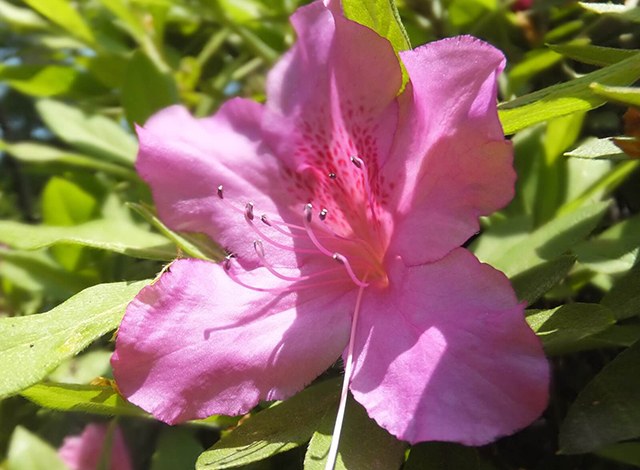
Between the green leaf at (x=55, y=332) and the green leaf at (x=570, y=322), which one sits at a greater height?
the green leaf at (x=570, y=322)

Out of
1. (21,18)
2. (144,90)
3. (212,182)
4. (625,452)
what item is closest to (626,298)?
(625,452)

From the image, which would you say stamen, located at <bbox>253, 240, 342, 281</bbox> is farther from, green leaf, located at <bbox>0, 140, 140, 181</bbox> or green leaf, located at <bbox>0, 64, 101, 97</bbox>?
green leaf, located at <bbox>0, 64, 101, 97</bbox>

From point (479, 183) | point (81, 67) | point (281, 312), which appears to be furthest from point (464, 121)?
point (81, 67)

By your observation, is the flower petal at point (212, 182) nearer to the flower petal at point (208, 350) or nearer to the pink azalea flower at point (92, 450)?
the flower petal at point (208, 350)

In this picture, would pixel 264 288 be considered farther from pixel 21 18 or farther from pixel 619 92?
Answer: pixel 21 18

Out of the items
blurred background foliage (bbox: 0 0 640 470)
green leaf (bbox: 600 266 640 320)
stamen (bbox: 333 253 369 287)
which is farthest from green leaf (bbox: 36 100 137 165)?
green leaf (bbox: 600 266 640 320)

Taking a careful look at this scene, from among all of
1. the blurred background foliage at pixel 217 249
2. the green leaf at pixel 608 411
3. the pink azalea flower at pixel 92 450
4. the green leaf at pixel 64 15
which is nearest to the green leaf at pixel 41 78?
the blurred background foliage at pixel 217 249

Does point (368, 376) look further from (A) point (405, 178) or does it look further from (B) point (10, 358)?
(B) point (10, 358)
